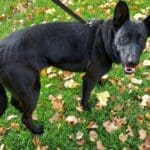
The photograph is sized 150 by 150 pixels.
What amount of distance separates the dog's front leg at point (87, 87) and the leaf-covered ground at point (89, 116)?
0.11 metres

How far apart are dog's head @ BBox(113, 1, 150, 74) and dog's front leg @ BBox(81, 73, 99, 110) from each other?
0.56 metres

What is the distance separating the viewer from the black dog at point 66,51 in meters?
3.99

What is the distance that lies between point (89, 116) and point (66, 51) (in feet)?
3.29

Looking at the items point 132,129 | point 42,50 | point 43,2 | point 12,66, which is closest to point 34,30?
point 42,50

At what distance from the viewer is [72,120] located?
4832mm

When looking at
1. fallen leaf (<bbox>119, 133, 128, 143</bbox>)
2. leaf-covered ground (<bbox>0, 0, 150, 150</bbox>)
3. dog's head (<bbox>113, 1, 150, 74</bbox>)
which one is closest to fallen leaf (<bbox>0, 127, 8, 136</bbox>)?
leaf-covered ground (<bbox>0, 0, 150, 150</bbox>)

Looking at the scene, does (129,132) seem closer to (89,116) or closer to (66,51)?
(89,116)

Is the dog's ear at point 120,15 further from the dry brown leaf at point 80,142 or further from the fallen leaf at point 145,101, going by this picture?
the dry brown leaf at point 80,142

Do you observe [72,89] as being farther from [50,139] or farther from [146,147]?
[146,147]

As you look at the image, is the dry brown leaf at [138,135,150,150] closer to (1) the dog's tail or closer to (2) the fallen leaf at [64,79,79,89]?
(2) the fallen leaf at [64,79,79,89]

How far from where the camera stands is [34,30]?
4234mm

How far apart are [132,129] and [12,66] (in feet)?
5.41

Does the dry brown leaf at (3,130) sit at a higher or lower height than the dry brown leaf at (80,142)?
lower

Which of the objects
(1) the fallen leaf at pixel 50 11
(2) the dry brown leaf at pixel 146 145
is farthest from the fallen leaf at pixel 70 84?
(1) the fallen leaf at pixel 50 11
